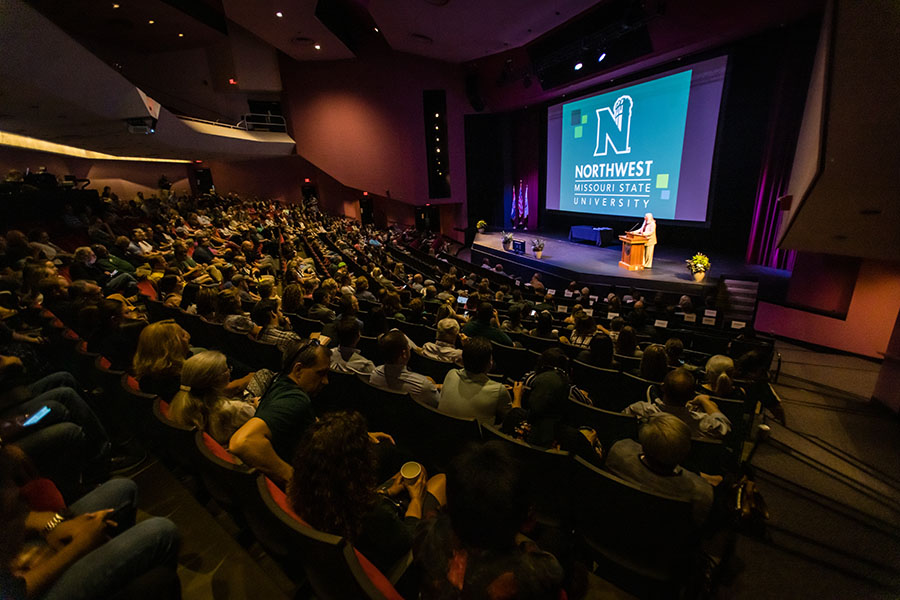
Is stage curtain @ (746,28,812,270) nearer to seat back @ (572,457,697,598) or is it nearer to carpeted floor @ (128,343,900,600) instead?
carpeted floor @ (128,343,900,600)

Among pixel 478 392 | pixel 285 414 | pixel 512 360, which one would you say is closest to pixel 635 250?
pixel 512 360

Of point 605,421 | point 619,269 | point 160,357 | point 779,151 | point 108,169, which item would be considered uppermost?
point 108,169

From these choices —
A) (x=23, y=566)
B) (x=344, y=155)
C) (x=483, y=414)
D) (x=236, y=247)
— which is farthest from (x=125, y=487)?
(x=344, y=155)

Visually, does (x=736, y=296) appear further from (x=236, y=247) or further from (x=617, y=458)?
(x=236, y=247)

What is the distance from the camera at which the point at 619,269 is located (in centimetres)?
847

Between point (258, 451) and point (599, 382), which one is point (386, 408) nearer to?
point (258, 451)

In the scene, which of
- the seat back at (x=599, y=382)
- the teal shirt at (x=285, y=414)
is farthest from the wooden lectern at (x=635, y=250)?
the teal shirt at (x=285, y=414)

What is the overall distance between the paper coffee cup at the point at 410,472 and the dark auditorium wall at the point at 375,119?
1380cm

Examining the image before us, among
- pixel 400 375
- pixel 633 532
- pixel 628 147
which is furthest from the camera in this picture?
pixel 628 147

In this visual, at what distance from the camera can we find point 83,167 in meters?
12.7

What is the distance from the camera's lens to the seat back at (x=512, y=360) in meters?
3.18

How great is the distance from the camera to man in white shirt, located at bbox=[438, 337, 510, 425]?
2.13 m

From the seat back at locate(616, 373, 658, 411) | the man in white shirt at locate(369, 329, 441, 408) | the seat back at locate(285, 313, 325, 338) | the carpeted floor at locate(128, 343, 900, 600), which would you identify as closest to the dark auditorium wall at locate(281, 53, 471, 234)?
the seat back at locate(285, 313, 325, 338)

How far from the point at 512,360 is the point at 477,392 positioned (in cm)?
116
